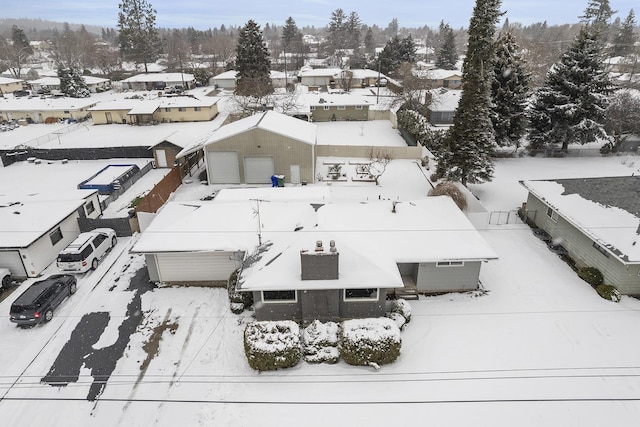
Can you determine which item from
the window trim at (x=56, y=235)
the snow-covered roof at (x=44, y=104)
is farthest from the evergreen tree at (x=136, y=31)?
the window trim at (x=56, y=235)

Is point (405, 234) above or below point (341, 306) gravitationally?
above

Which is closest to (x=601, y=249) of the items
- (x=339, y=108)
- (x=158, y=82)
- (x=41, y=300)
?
(x=41, y=300)

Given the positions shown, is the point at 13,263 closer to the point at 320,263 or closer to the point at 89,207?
the point at 89,207

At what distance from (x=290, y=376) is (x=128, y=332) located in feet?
22.9

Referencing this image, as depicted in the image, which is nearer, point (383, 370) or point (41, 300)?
point (383, 370)

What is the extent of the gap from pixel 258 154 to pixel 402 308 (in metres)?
17.3

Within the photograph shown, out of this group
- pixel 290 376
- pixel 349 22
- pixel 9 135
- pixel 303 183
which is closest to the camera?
pixel 290 376

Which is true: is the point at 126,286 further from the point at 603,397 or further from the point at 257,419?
the point at 603,397

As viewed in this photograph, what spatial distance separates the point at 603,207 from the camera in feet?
61.7

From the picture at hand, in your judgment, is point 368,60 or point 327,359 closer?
point 327,359

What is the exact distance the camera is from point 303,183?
2919 centimetres

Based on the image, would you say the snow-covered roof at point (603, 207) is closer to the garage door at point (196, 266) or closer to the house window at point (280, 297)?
the house window at point (280, 297)

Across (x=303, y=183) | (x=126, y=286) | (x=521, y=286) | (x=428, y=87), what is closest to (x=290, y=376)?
(x=126, y=286)

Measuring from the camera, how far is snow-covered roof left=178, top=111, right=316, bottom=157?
91.3 ft
